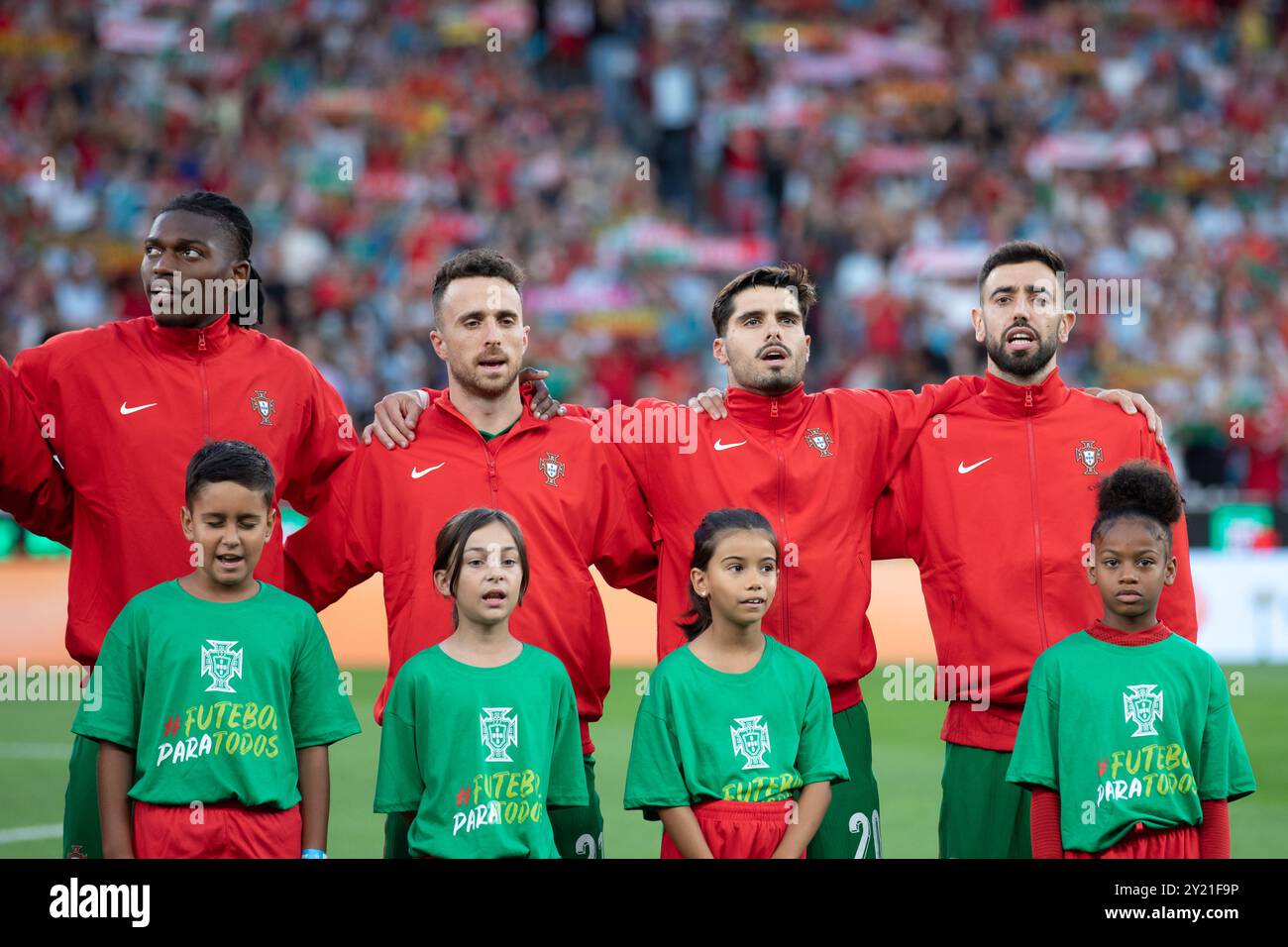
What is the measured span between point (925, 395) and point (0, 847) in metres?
4.78

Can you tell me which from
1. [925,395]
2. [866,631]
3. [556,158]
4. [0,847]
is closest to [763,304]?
[925,395]

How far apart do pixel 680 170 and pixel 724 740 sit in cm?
1655

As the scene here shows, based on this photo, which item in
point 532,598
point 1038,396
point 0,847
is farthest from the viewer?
point 0,847

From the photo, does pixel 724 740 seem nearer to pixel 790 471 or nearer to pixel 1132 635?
pixel 790 471

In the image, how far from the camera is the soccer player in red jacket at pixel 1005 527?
208 inches

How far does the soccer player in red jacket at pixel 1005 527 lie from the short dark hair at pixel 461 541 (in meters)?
1.44

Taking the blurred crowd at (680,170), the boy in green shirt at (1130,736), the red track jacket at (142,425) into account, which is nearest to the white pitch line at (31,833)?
the red track jacket at (142,425)

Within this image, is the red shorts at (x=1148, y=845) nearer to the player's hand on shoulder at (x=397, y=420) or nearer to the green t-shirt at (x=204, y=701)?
the green t-shirt at (x=204, y=701)

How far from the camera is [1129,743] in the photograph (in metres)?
4.65

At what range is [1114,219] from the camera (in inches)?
793

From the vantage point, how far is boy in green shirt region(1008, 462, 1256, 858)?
464cm

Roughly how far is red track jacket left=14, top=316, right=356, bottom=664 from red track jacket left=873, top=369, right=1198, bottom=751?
2100 millimetres

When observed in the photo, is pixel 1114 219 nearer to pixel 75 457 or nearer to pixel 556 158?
pixel 556 158

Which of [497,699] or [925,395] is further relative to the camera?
[925,395]
